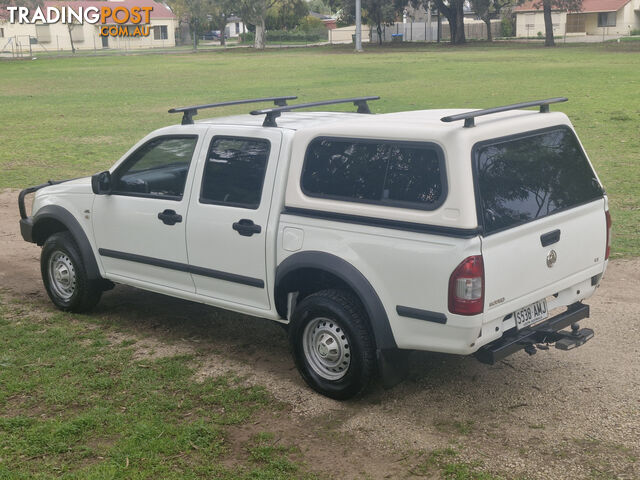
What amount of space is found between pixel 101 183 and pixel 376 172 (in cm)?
267

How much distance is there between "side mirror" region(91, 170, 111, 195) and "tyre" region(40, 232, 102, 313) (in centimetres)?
71

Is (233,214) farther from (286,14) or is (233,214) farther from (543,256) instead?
(286,14)

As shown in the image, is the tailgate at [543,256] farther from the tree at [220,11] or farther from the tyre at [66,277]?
the tree at [220,11]

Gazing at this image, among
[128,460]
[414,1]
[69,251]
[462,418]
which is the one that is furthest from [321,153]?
[414,1]

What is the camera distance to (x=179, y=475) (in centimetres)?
481

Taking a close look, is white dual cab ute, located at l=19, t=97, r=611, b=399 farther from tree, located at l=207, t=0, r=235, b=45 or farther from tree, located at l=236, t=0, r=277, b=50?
tree, located at l=207, t=0, r=235, b=45

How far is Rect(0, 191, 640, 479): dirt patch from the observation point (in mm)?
4949

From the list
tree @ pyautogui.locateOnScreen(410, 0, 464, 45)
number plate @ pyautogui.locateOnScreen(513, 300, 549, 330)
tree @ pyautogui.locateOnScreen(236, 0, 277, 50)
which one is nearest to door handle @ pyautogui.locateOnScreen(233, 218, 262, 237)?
number plate @ pyautogui.locateOnScreen(513, 300, 549, 330)

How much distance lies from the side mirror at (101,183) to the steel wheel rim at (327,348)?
2.31 m


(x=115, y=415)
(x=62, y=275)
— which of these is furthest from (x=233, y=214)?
(x=62, y=275)

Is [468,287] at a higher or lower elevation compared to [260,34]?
lower

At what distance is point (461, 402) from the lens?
224 inches

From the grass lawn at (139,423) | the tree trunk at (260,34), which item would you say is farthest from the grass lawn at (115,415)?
the tree trunk at (260,34)

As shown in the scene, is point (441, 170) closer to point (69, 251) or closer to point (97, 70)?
point (69, 251)
